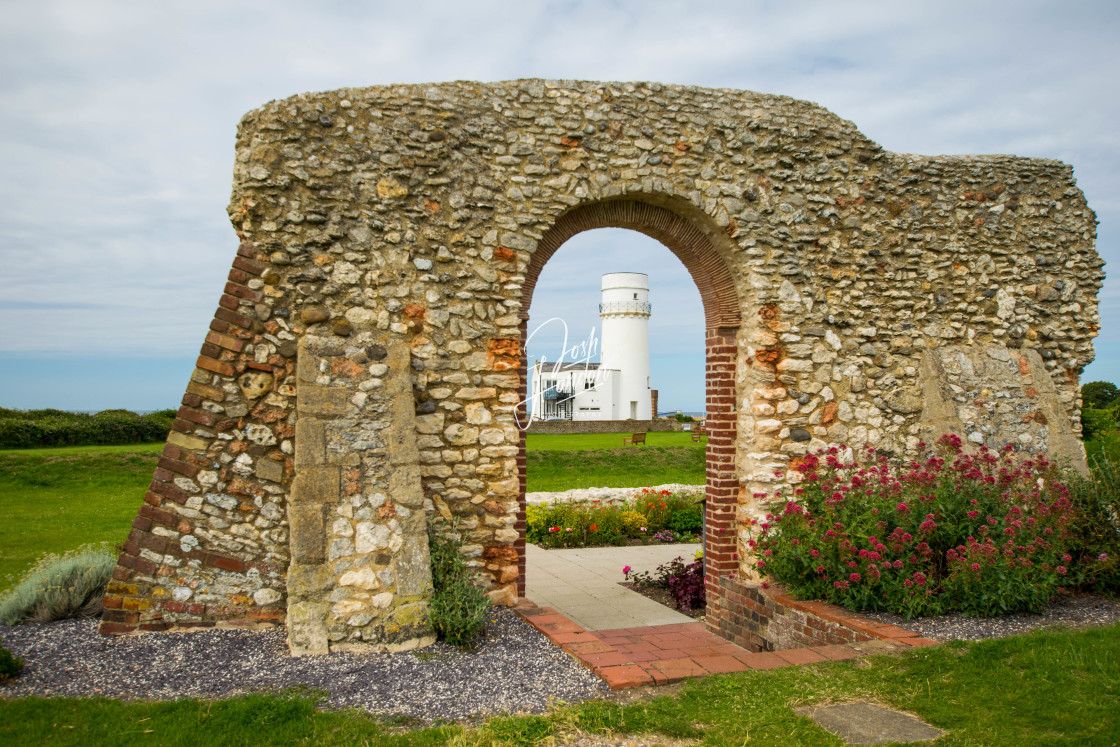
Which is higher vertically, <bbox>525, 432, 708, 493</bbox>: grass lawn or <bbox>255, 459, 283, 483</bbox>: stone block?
<bbox>255, 459, 283, 483</bbox>: stone block

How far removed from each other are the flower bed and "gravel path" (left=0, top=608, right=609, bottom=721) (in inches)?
227

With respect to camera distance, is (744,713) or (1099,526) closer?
(744,713)

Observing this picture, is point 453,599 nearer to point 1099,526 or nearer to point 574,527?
point 1099,526

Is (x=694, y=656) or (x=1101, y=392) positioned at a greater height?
(x=1101, y=392)

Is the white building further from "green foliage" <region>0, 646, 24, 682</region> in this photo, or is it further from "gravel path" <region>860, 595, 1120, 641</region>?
"green foliage" <region>0, 646, 24, 682</region>

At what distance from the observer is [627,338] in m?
30.8

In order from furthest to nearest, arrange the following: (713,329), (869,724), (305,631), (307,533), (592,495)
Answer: (592,495)
(713,329)
(307,533)
(305,631)
(869,724)

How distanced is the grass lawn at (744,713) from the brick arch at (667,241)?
3275 millimetres

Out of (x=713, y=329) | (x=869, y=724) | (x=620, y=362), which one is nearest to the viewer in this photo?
(x=869, y=724)

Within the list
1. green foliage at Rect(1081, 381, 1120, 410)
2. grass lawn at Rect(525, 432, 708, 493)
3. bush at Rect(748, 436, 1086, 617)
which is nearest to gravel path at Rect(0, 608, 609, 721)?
bush at Rect(748, 436, 1086, 617)

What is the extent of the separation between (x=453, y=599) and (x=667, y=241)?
3.71 meters

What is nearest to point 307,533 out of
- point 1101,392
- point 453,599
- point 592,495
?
point 453,599

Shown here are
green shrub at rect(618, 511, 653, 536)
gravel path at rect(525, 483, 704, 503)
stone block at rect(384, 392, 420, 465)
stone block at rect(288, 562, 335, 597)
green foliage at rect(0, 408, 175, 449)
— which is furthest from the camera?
green foliage at rect(0, 408, 175, 449)

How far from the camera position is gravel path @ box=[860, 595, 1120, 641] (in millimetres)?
4332
